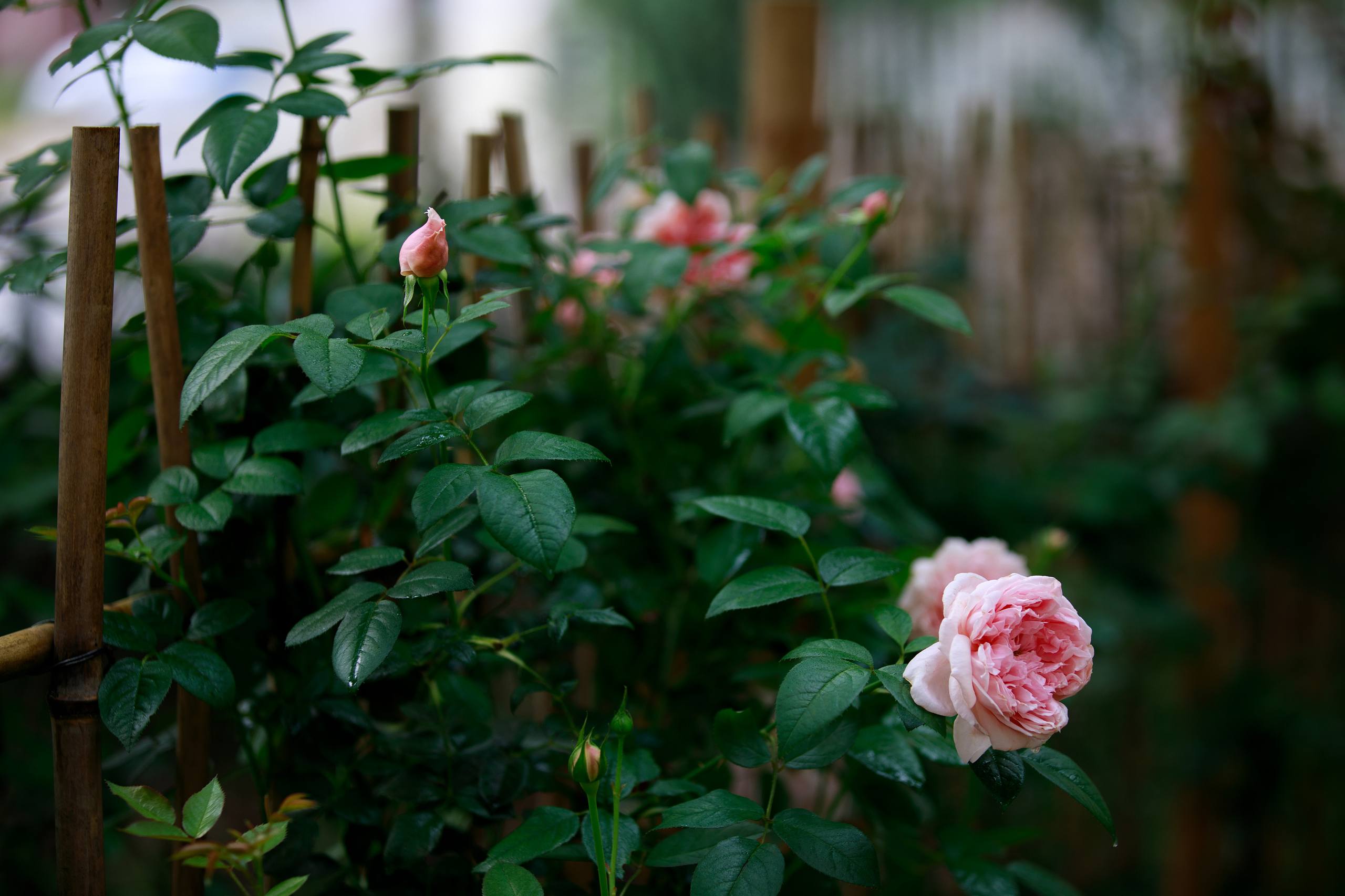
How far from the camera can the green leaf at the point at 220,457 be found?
48 cm

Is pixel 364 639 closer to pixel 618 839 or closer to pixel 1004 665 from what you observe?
pixel 618 839

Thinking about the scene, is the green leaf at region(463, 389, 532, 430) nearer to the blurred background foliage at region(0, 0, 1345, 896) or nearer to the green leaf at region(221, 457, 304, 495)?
the green leaf at region(221, 457, 304, 495)

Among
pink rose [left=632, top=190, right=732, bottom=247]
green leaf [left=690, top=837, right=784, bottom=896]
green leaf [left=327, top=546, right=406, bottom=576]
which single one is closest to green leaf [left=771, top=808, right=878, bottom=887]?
green leaf [left=690, top=837, right=784, bottom=896]

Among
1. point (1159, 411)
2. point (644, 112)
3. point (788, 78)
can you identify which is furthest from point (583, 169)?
point (1159, 411)

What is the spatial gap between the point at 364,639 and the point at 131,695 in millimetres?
117

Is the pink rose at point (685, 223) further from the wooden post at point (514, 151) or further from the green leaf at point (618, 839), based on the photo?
the green leaf at point (618, 839)

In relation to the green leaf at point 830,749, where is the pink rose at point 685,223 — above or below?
above

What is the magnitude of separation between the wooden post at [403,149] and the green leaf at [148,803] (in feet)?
1.22

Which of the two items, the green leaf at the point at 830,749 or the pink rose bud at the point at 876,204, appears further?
the pink rose bud at the point at 876,204

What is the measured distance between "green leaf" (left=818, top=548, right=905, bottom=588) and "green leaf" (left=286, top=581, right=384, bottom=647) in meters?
0.22

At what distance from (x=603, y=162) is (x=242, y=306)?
14.1 inches

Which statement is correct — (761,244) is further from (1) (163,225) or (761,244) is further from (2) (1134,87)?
(2) (1134,87)

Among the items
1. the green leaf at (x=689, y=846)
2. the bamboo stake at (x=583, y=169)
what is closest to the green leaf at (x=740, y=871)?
the green leaf at (x=689, y=846)

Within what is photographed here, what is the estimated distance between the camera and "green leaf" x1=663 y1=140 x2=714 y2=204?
2.26 ft
